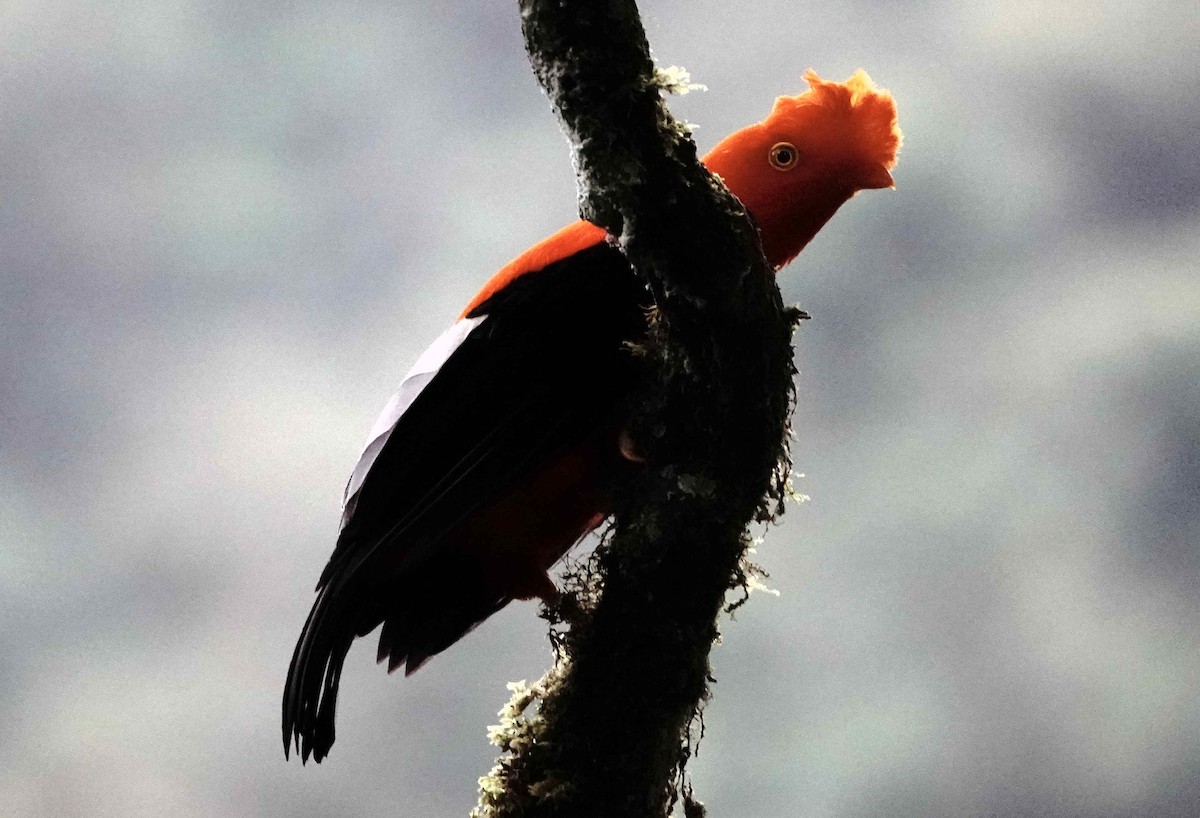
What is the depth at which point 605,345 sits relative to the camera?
7.09 ft

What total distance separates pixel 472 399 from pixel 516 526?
15.1 inches

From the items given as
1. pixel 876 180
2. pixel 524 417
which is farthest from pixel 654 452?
pixel 876 180

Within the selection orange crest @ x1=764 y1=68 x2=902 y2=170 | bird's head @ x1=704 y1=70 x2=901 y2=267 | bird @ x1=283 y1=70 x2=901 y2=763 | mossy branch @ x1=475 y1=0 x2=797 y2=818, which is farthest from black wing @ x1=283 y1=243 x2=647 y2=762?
orange crest @ x1=764 y1=68 x2=902 y2=170

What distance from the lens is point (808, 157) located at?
8.64ft

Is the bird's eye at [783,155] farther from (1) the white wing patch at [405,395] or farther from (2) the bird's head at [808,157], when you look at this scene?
(1) the white wing patch at [405,395]

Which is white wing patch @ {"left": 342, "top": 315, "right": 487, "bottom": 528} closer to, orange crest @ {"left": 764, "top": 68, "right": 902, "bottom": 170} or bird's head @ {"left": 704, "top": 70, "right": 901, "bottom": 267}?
bird's head @ {"left": 704, "top": 70, "right": 901, "bottom": 267}

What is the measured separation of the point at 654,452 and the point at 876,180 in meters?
1.14

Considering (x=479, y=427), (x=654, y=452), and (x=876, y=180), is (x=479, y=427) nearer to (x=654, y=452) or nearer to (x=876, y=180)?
(x=654, y=452)

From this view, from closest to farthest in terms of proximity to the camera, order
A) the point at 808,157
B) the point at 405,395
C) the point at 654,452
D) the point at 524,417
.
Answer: the point at 654,452 → the point at 524,417 → the point at 405,395 → the point at 808,157

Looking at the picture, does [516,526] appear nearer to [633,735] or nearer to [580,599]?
[580,599]

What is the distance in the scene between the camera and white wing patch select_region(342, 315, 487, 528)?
242 centimetres

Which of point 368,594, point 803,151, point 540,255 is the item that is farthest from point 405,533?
point 803,151

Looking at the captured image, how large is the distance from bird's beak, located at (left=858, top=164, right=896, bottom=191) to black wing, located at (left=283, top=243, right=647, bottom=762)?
2.58 feet

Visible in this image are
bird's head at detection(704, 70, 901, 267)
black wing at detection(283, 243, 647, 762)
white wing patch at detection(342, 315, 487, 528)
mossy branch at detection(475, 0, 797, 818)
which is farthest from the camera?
bird's head at detection(704, 70, 901, 267)
